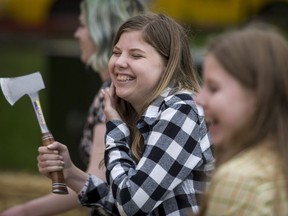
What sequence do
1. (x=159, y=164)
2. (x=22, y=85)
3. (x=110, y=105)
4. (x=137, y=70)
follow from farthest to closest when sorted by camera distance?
1. (x=22, y=85)
2. (x=110, y=105)
3. (x=137, y=70)
4. (x=159, y=164)

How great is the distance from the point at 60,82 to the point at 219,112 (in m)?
6.46

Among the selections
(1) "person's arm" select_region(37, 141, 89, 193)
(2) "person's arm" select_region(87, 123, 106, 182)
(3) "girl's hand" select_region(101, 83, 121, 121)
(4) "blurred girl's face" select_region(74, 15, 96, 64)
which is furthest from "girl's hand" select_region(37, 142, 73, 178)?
(4) "blurred girl's face" select_region(74, 15, 96, 64)

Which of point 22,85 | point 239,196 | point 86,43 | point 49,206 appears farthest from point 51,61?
point 239,196

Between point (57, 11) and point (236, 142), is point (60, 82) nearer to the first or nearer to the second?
point (57, 11)

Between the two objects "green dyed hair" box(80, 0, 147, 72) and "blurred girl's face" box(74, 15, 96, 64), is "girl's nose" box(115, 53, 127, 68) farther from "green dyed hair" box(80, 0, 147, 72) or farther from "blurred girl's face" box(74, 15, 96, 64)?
"blurred girl's face" box(74, 15, 96, 64)

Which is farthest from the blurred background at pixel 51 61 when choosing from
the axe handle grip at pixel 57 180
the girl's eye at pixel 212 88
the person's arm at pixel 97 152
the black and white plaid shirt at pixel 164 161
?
the girl's eye at pixel 212 88

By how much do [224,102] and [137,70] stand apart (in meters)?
0.94

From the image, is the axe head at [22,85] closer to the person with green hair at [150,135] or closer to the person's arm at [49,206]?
the person with green hair at [150,135]

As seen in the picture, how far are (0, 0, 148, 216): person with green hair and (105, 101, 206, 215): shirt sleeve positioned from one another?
1107mm

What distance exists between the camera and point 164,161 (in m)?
3.22

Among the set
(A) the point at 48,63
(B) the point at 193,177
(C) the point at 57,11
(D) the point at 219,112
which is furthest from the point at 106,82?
(C) the point at 57,11

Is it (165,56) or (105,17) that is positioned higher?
(105,17)

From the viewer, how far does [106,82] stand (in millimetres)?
4562

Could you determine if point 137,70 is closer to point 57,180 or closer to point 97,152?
point 57,180
